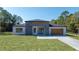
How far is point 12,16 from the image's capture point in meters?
10.4

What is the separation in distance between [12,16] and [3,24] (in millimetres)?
973

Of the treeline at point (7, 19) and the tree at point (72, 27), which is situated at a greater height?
the treeline at point (7, 19)

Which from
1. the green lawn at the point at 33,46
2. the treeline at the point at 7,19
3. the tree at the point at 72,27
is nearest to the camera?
the green lawn at the point at 33,46

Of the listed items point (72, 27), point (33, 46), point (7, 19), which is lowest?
point (33, 46)

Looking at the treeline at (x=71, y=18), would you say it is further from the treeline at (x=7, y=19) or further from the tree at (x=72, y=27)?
the treeline at (x=7, y=19)

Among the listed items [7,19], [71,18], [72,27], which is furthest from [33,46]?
[71,18]

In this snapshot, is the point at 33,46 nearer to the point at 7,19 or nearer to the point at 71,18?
the point at 7,19

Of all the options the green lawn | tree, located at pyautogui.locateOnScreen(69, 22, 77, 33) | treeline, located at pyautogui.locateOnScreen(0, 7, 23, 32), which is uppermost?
treeline, located at pyautogui.locateOnScreen(0, 7, 23, 32)

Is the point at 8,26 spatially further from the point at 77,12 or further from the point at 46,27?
the point at 46,27

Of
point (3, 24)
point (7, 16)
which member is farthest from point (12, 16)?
point (3, 24)

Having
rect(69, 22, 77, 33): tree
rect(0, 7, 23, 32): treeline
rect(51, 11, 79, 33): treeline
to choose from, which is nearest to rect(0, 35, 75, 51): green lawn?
rect(0, 7, 23, 32): treeline

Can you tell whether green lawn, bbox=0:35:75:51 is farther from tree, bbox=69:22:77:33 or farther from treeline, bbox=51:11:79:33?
treeline, bbox=51:11:79:33

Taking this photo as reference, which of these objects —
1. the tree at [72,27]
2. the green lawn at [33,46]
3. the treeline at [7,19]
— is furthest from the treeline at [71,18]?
the treeline at [7,19]

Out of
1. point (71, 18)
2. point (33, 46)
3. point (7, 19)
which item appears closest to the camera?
point (33, 46)
